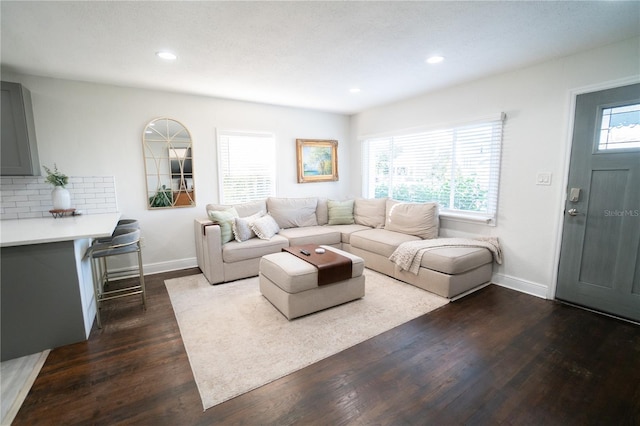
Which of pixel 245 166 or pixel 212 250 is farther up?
pixel 245 166

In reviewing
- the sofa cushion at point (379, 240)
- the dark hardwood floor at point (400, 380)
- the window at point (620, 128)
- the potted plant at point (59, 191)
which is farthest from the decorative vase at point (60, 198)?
the window at point (620, 128)

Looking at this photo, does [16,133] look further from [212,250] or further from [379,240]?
[379,240]

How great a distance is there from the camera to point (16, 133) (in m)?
2.86

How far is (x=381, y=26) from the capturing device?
2146 mm

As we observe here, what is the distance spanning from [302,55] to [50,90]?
291 centimetres

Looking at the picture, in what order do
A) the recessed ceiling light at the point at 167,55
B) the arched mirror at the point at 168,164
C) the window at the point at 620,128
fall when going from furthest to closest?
the arched mirror at the point at 168,164 < the recessed ceiling light at the point at 167,55 < the window at the point at 620,128

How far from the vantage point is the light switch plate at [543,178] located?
2.98m

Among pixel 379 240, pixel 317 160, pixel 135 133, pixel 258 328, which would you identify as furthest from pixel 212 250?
pixel 317 160

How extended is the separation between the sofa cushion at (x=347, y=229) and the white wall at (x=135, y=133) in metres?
1.37

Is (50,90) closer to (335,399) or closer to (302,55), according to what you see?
(302,55)

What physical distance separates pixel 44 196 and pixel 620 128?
19.2 ft

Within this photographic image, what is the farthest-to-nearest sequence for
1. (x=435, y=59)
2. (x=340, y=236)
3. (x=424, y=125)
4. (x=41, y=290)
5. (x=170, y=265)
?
(x=340, y=236), (x=424, y=125), (x=170, y=265), (x=435, y=59), (x=41, y=290)

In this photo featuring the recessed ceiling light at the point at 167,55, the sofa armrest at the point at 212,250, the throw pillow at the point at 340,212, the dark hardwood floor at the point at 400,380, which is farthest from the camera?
the throw pillow at the point at 340,212

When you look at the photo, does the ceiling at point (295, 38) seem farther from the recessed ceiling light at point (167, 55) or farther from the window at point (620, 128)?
the window at point (620, 128)
